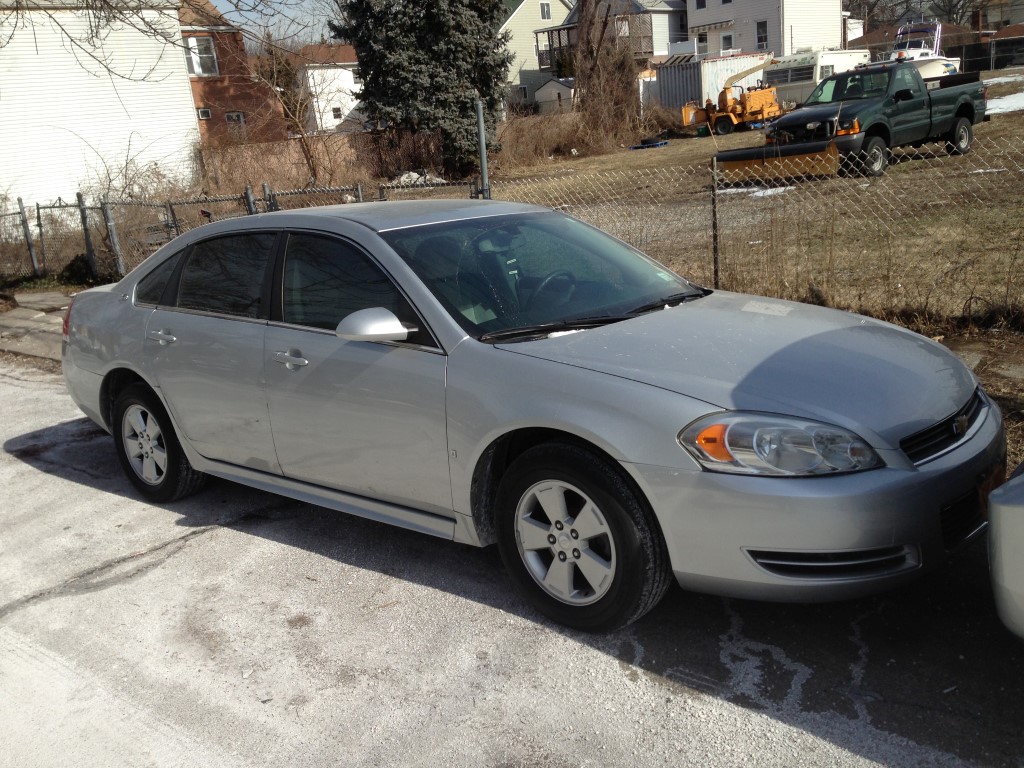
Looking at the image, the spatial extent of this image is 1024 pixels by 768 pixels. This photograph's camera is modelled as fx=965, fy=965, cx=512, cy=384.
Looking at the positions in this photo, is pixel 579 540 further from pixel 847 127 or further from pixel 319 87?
pixel 319 87

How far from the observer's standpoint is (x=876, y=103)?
16.0m

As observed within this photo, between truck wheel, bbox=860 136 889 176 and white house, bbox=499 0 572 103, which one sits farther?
white house, bbox=499 0 572 103

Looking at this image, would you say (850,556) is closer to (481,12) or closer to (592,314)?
(592,314)

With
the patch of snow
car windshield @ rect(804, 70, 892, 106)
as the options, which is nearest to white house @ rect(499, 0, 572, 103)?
the patch of snow

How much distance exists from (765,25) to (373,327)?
54.6m

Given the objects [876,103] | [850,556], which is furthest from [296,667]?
[876,103]

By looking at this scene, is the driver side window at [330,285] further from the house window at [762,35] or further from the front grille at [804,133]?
the house window at [762,35]

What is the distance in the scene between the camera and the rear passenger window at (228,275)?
482 cm

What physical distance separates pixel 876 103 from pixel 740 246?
839 centimetres

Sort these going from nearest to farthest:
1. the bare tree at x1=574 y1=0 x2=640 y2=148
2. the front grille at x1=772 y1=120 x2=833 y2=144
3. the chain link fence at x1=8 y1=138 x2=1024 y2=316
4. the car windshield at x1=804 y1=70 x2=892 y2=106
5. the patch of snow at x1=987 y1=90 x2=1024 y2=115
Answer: the chain link fence at x1=8 y1=138 x2=1024 y2=316 < the front grille at x1=772 y1=120 x2=833 y2=144 < the car windshield at x1=804 y1=70 x2=892 y2=106 < the patch of snow at x1=987 y1=90 x2=1024 y2=115 < the bare tree at x1=574 y1=0 x2=640 y2=148

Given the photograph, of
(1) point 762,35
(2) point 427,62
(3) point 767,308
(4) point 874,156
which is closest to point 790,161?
(4) point 874,156

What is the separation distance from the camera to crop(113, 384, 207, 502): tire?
5.37 m

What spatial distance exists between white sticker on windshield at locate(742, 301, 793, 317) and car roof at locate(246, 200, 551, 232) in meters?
1.26

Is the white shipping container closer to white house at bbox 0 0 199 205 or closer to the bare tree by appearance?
the bare tree
